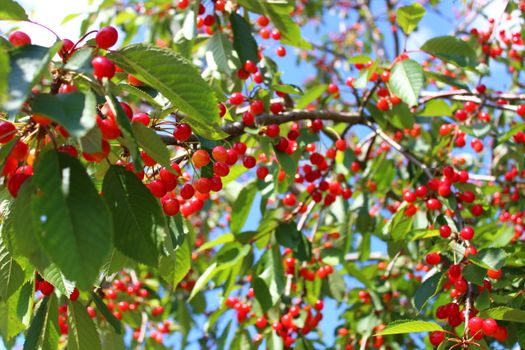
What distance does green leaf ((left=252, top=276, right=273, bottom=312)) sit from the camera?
2.45 meters

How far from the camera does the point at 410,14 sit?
2617 mm

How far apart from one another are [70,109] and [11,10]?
0.49 metres

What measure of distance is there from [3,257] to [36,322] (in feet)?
0.89

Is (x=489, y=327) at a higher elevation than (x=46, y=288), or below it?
higher

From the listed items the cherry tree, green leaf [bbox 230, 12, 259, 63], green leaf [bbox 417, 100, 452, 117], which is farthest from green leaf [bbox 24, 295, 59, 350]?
green leaf [bbox 417, 100, 452, 117]

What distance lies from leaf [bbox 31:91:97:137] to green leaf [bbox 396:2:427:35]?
1.92 m

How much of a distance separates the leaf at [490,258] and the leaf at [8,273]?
134 centimetres

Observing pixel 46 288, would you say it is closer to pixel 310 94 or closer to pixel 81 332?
pixel 81 332

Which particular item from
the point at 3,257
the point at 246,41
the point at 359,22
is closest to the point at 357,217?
the point at 246,41

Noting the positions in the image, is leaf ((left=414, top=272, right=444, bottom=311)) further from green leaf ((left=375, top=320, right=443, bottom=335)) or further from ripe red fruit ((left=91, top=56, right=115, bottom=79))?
ripe red fruit ((left=91, top=56, right=115, bottom=79))

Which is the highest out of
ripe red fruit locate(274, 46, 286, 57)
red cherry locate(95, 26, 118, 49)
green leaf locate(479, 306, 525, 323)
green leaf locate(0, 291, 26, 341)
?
ripe red fruit locate(274, 46, 286, 57)

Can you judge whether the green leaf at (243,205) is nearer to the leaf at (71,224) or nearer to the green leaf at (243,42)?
the green leaf at (243,42)

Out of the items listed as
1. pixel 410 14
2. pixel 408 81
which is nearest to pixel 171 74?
pixel 408 81

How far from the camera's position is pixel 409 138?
12.8 feet
